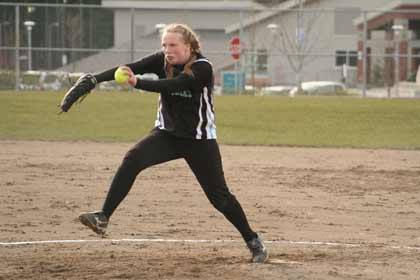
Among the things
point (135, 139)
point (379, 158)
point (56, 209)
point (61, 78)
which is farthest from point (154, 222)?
point (61, 78)

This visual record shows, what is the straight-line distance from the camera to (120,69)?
712 cm

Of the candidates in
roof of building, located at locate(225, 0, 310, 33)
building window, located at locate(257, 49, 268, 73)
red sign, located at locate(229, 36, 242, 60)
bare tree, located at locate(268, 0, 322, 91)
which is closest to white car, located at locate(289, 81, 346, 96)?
bare tree, located at locate(268, 0, 322, 91)

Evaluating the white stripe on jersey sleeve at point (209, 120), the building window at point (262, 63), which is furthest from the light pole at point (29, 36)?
the white stripe on jersey sleeve at point (209, 120)

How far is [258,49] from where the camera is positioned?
3316 centimetres

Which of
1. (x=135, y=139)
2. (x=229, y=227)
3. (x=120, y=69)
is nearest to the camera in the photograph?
(x=120, y=69)

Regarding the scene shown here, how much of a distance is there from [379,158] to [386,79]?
14.7 metres

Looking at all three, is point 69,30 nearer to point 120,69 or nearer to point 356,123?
point 356,123

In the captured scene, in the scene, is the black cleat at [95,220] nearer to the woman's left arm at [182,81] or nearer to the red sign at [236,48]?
the woman's left arm at [182,81]

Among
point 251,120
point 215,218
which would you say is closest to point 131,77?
point 215,218

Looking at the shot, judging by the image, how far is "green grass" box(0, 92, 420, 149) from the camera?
20781 mm

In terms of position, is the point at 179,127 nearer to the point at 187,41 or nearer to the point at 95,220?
the point at 187,41

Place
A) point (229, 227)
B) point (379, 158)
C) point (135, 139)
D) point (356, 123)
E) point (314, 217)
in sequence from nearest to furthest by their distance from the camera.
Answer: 1. point (229, 227)
2. point (314, 217)
3. point (379, 158)
4. point (135, 139)
5. point (356, 123)

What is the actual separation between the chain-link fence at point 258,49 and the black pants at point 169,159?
21.3 m

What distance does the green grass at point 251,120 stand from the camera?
20.8 m
